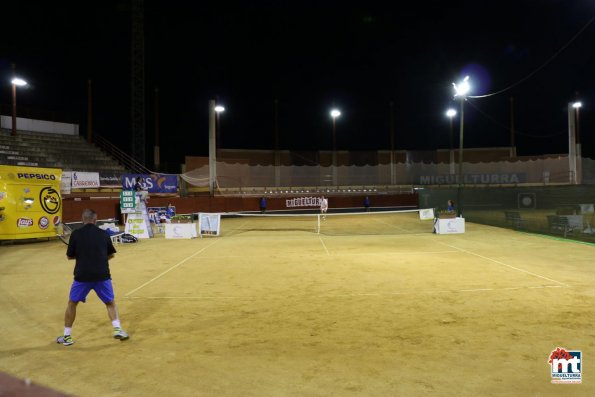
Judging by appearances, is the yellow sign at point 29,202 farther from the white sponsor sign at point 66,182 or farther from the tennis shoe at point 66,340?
the tennis shoe at point 66,340

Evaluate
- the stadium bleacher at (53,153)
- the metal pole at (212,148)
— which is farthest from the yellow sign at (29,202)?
the metal pole at (212,148)

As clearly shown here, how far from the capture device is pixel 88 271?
6.20 metres

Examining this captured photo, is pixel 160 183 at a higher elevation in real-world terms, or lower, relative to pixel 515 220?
higher

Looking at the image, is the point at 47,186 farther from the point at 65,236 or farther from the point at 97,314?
the point at 97,314

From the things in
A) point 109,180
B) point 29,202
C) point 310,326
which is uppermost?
point 109,180

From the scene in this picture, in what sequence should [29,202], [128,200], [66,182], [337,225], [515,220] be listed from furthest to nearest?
[337,225] < [66,182] < [515,220] < [128,200] < [29,202]

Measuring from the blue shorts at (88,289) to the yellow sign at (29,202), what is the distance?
15037 millimetres

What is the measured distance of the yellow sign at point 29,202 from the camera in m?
18.4

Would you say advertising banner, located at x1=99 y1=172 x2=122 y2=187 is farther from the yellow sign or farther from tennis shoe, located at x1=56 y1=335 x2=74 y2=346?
tennis shoe, located at x1=56 y1=335 x2=74 y2=346

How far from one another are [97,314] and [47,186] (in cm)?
1457

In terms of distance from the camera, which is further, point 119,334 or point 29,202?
point 29,202

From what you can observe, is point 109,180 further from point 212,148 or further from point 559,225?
point 559,225

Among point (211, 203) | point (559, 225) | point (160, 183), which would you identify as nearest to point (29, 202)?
point (160, 183)

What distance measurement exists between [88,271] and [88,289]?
0.30 meters
